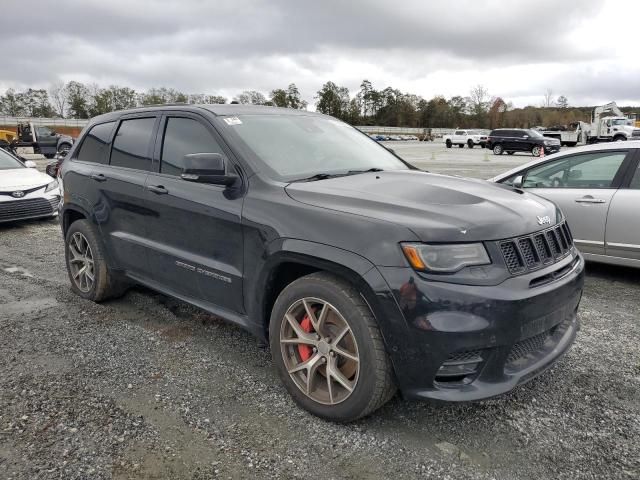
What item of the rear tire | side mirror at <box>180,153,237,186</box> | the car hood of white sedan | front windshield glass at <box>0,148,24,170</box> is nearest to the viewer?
side mirror at <box>180,153,237,186</box>

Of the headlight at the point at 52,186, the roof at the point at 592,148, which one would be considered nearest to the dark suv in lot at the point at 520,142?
the roof at the point at 592,148

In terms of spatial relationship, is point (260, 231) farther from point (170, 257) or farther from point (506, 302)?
point (506, 302)

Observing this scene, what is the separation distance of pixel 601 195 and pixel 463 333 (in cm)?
367

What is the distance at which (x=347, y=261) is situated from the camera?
8.35ft

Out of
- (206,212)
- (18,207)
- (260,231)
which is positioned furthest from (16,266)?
(260,231)

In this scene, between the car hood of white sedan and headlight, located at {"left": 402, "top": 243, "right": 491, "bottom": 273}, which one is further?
the car hood of white sedan

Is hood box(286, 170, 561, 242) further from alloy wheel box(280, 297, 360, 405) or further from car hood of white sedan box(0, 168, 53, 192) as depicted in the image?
car hood of white sedan box(0, 168, 53, 192)

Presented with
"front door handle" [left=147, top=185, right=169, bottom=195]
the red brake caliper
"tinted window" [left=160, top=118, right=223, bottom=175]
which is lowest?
the red brake caliper

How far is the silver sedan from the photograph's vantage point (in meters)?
5.01

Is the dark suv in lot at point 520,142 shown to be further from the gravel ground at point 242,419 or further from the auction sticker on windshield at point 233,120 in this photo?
the auction sticker on windshield at point 233,120

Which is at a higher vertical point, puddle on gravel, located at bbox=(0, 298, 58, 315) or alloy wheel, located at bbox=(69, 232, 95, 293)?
alloy wheel, located at bbox=(69, 232, 95, 293)

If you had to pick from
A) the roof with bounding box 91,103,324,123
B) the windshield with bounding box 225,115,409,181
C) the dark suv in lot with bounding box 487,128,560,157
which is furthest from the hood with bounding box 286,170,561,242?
the dark suv in lot with bounding box 487,128,560,157

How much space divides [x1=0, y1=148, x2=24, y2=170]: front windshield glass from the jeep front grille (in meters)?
9.61

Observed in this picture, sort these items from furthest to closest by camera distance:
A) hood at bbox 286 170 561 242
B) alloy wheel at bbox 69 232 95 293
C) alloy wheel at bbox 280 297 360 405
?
alloy wheel at bbox 69 232 95 293, alloy wheel at bbox 280 297 360 405, hood at bbox 286 170 561 242
